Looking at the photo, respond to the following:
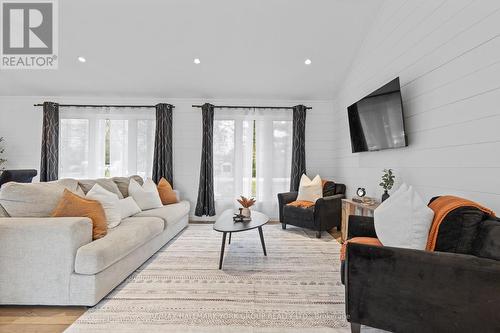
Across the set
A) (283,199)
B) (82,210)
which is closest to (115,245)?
(82,210)

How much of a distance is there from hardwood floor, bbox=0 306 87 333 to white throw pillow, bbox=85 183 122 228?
2.81 ft

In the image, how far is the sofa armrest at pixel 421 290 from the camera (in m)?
1.24

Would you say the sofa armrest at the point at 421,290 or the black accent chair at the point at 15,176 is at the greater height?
the black accent chair at the point at 15,176

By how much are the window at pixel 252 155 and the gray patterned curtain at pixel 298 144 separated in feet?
0.38

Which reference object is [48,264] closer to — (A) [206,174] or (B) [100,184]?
(B) [100,184]

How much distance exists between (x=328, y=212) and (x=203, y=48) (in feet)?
10.7

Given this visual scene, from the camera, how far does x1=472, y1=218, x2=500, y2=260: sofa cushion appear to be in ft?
4.23

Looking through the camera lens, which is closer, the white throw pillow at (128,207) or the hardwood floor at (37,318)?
the hardwood floor at (37,318)

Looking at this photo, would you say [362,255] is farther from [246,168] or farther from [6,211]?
[246,168]

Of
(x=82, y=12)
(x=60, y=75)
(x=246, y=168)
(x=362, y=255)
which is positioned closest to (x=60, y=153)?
(x=60, y=75)

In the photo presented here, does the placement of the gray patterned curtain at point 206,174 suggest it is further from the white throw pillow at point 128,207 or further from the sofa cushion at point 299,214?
the sofa cushion at point 299,214

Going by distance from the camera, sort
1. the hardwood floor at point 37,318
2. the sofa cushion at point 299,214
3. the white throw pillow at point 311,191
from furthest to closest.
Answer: the white throw pillow at point 311,191 < the sofa cushion at point 299,214 < the hardwood floor at point 37,318

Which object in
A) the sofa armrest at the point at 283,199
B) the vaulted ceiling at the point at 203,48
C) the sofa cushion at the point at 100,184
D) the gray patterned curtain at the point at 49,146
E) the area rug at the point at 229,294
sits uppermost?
the vaulted ceiling at the point at 203,48

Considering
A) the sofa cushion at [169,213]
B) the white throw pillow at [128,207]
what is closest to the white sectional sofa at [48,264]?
the white throw pillow at [128,207]
